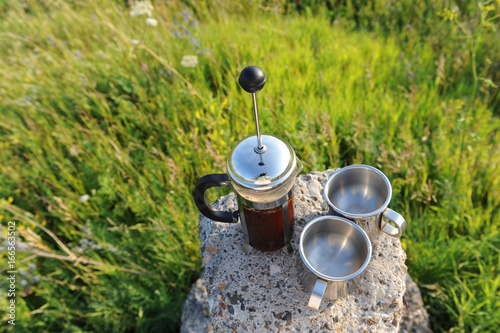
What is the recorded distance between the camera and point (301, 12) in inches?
151

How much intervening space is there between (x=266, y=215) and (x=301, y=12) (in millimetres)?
3420

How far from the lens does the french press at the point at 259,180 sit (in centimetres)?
100

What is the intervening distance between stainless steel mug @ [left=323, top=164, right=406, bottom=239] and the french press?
0.23 meters

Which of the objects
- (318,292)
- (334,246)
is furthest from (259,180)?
(334,246)

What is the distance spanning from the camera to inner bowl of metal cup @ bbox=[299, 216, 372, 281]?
47.1 inches


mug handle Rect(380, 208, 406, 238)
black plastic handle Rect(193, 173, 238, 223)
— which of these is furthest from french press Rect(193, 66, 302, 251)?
mug handle Rect(380, 208, 406, 238)

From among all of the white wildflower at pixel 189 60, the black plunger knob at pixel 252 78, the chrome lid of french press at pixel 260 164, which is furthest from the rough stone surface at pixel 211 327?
the white wildflower at pixel 189 60

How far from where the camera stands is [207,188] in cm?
119

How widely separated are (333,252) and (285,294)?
256 mm

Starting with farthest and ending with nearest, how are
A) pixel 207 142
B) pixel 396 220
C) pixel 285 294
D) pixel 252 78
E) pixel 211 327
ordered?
1. pixel 207 142
2. pixel 211 327
3. pixel 285 294
4. pixel 396 220
5. pixel 252 78

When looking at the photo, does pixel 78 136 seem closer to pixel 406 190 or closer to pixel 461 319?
pixel 406 190

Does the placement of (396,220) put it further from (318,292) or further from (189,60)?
(189,60)

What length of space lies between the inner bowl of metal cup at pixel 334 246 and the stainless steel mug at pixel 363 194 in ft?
0.18

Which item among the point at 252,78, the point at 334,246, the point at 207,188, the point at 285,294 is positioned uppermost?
the point at 252,78
